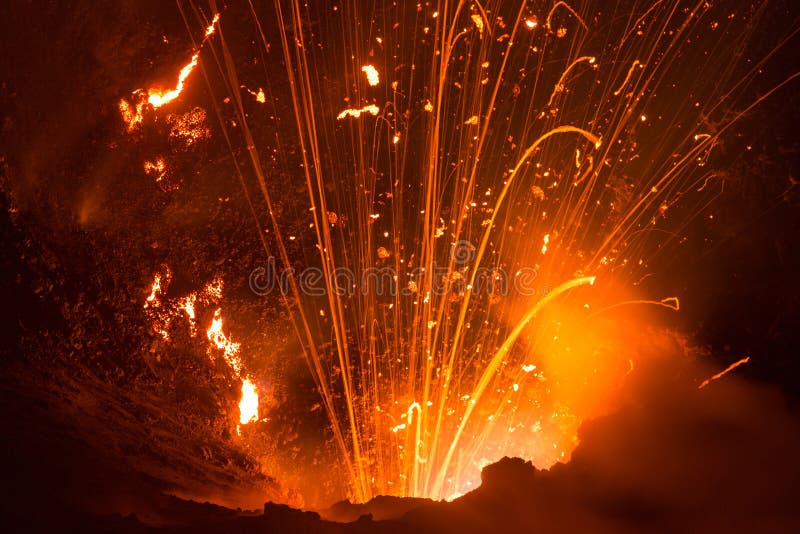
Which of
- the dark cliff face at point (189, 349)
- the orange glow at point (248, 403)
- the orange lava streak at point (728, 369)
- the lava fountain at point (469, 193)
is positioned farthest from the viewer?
the lava fountain at point (469, 193)

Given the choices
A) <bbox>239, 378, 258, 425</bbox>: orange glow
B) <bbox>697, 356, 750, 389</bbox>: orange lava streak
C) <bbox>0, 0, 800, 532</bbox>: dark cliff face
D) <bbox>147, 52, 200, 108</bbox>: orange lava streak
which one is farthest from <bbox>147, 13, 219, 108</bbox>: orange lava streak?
<bbox>697, 356, 750, 389</bbox>: orange lava streak

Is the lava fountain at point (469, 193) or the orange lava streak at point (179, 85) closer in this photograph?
the orange lava streak at point (179, 85)

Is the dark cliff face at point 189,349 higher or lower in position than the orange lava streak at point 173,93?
lower

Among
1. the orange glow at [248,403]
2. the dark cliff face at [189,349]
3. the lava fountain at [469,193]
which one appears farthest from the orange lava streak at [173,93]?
the orange glow at [248,403]

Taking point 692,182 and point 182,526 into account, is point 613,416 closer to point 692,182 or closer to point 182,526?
point 692,182

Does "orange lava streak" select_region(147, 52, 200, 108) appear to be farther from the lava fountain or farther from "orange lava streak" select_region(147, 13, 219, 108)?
the lava fountain

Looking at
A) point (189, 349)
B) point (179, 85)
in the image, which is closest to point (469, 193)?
point (179, 85)

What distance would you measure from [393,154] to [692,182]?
2.71 meters

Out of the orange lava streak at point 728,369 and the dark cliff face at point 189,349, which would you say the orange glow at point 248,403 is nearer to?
the dark cliff face at point 189,349

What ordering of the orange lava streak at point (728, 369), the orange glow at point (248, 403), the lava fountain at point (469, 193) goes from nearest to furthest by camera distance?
the orange glow at point (248, 403), the orange lava streak at point (728, 369), the lava fountain at point (469, 193)

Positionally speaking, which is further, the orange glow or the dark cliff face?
the orange glow

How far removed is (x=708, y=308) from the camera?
5.46m

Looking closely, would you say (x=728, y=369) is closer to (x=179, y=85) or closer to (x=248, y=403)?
(x=248, y=403)

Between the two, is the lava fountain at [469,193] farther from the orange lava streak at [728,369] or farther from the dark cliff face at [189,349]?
the orange lava streak at [728,369]
